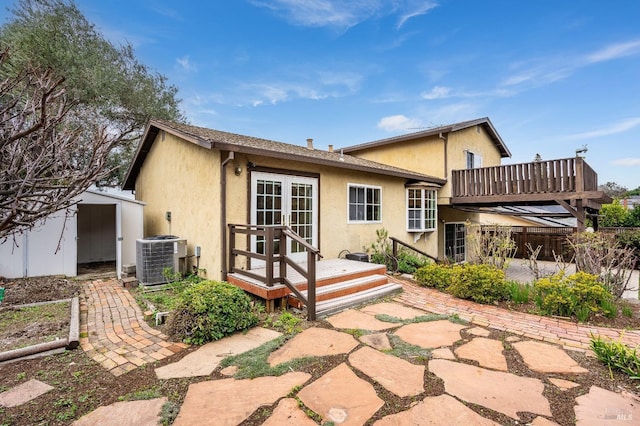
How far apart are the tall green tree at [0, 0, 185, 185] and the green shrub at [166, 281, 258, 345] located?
9.54m

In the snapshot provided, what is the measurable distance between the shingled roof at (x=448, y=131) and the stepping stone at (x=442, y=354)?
386 inches

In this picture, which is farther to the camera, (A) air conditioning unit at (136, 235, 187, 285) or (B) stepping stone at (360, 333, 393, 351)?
(A) air conditioning unit at (136, 235, 187, 285)

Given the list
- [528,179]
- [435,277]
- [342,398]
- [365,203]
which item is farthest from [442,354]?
[528,179]

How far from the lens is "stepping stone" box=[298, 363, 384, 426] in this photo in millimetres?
2383

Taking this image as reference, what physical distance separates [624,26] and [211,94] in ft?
55.4

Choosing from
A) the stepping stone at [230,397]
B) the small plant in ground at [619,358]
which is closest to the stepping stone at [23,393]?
the stepping stone at [230,397]

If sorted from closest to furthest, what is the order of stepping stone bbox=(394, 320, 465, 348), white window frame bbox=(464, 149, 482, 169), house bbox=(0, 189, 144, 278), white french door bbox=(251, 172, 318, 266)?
1. stepping stone bbox=(394, 320, 465, 348)
2. white french door bbox=(251, 172, 318, 266)
3. house bbox=(0, 189, 144, 278)
4. white window frame bbox=(464, 149, 482, 169)

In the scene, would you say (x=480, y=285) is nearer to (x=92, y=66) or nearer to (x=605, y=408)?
(x=605, y=408)

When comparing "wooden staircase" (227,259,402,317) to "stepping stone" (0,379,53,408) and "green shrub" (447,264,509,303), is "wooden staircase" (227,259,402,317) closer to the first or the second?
"green shrub" (447,264,509,303)

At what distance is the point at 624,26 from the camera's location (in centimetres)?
931

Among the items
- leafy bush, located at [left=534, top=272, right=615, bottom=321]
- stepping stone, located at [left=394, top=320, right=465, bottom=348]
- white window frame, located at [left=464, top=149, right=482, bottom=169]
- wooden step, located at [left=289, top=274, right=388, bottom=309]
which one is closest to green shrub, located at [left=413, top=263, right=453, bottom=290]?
wooden step, located at [left=289, top=274, right=388, bottom=309]

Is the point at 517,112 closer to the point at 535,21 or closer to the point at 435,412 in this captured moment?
the point at 535,21

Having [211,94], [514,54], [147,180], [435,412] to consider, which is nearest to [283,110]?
[211,94]

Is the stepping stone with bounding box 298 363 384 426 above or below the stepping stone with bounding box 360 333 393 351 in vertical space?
above
